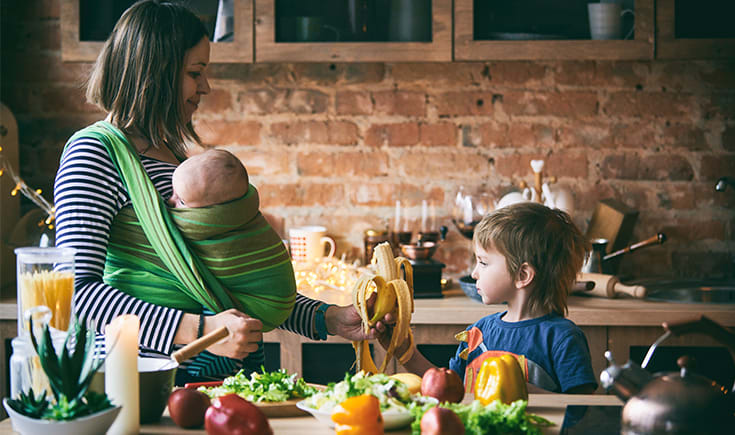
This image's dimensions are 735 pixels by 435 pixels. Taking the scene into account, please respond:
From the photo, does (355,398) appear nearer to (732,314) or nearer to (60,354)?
(60,354)

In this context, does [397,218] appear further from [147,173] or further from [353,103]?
[147,173]

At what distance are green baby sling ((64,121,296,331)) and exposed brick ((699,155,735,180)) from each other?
2.03 metres

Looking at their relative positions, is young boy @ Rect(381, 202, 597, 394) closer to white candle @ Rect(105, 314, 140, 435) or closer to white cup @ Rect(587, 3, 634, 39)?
white candle @ Rect(105, 314, 140, 435)

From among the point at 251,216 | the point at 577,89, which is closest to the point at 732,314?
the point at 577,89

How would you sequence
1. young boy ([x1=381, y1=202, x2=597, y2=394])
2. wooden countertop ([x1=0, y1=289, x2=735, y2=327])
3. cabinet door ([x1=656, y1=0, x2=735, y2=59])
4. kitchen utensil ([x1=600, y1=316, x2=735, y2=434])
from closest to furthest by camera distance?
1. kitchen utensil ([x1=600, y1=316, x2=735, y2=434])
2. young boy ([x1=381, y1=202, x2=597, y2=394])
3. wooden countertop ([x1=0, y1=289, x2=735, y2=327])
4. cabinet door ([x1=656, y1=0, x2=735, y2=59])

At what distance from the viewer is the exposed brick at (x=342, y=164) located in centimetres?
300

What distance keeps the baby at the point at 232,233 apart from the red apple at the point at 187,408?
1.22 ft

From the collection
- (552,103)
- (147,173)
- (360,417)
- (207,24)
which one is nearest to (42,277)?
(147,173)

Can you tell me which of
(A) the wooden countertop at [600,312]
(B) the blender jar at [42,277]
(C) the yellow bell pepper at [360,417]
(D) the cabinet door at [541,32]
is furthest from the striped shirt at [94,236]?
(D) the cabinet door at [541,32]

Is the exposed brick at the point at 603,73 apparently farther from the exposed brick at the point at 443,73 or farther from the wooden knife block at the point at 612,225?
the wooden knife block at the point at 612,225

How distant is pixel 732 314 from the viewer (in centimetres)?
232

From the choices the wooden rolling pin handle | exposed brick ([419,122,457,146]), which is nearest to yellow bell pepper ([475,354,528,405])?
the wooden rolling pin handle

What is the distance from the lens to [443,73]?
296 centimetres

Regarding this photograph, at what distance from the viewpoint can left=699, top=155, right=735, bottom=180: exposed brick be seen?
9.57ft
